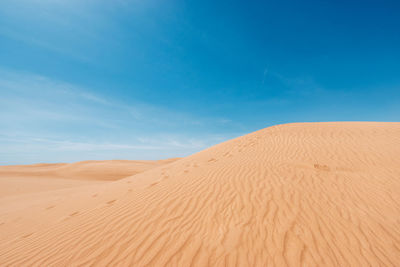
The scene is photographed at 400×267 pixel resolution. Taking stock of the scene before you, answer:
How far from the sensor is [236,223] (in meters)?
3.08

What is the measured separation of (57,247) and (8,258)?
99 cm

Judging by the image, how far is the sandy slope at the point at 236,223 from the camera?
2.51m

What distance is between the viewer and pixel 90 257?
8.64 ft

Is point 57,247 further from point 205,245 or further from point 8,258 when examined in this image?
point 205,245

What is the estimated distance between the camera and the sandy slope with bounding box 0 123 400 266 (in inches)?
98.7

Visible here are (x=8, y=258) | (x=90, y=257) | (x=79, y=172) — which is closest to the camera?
(x=90, y=257)

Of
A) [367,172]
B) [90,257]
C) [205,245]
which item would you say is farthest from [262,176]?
[90,257]

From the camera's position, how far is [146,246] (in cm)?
273

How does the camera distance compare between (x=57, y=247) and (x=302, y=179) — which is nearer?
(x=57, y=247)

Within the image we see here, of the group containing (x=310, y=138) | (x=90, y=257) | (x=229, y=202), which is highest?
(x=310, y=138)

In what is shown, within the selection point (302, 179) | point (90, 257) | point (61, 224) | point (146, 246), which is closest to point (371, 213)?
point (302, 179)

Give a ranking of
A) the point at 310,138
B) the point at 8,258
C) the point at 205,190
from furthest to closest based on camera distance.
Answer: the point at 310,138 → the point at 205,190 → the point at 8,258

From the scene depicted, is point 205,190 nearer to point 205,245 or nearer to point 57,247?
point 205,245

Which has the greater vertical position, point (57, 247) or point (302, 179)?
point (302, 179)
